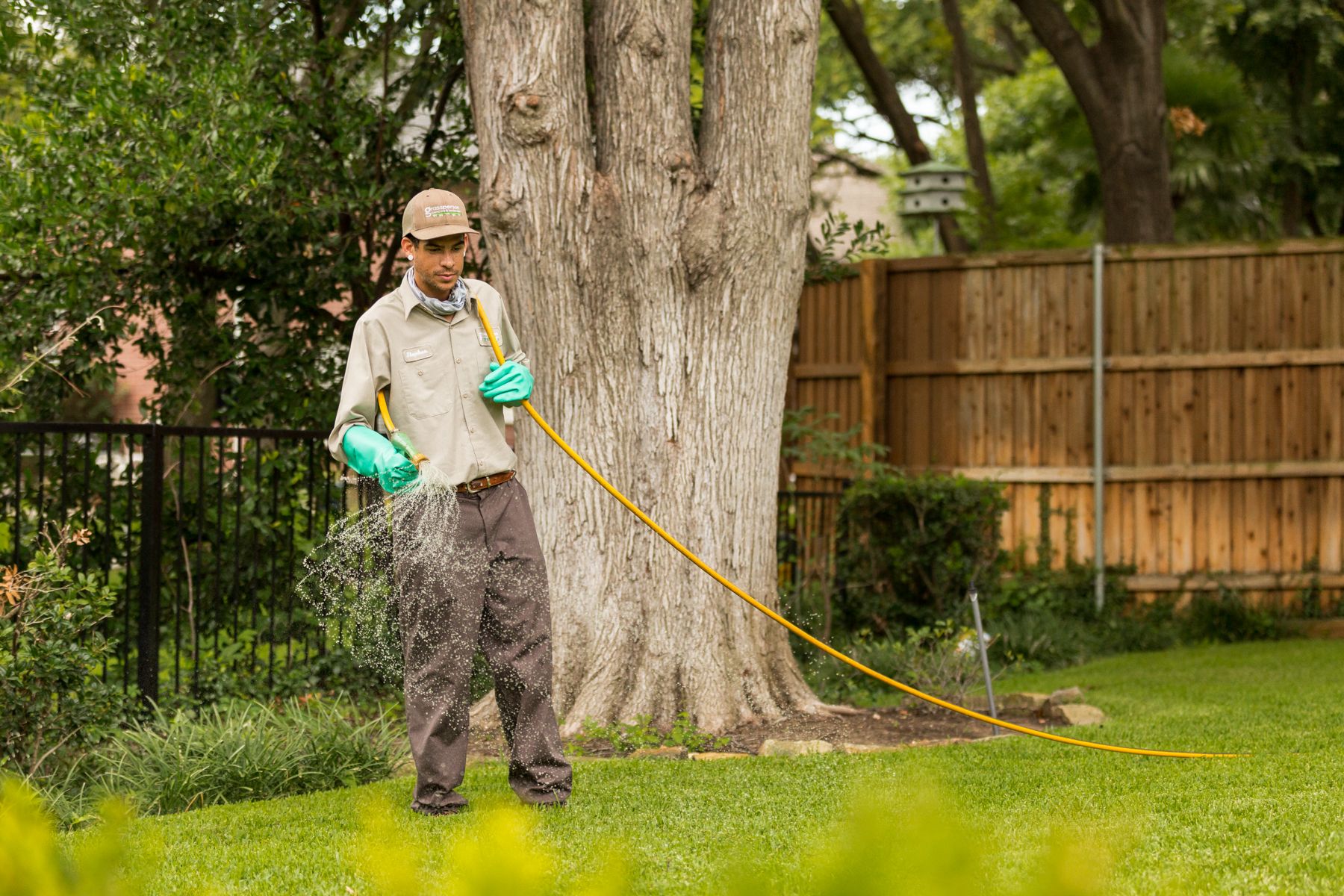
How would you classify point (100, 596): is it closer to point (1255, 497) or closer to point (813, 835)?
point (813, 835)

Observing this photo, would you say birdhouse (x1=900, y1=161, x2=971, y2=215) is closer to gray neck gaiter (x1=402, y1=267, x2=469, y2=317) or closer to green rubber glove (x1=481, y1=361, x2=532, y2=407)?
gray neck gaiter (x1=402, y1=267, x2=469, y2=317)

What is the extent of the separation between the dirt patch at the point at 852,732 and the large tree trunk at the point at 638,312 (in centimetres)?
14

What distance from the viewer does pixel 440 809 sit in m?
3.83

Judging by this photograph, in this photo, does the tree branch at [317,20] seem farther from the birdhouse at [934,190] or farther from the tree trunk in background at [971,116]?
the tree trunk in background at [971,116]

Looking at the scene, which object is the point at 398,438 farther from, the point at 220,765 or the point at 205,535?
the point at 205,535

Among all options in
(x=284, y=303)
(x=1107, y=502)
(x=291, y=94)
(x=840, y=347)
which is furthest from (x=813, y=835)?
(x=840, y=347)

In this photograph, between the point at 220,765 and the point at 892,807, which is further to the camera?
the point at 220,765

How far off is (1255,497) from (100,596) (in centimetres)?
776

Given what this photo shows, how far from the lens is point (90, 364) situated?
23.0 feet

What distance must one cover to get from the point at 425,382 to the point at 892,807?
222cm

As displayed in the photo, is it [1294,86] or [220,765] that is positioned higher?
[1294,86]

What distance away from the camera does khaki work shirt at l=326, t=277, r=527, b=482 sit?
12.8 feet

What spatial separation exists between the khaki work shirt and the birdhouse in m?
9.40

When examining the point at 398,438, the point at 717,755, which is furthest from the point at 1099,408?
the point at 398,438
